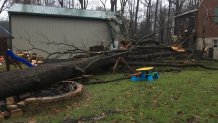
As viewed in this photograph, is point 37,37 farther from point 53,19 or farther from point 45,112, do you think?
point 45,112

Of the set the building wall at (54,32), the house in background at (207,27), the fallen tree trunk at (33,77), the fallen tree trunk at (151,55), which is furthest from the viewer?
the house in background at (207,27)

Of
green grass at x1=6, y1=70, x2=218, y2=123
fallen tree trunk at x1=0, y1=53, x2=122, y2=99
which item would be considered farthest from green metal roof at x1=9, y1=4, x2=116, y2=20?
green grass at x1=6, y1=70, x2=218, y2=123

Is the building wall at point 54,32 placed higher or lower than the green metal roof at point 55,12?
lower

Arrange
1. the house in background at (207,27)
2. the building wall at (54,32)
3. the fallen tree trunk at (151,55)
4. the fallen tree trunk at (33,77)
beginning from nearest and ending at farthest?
the fallen tree trunk at (33,77) < the fallen tree trunk at (151,55) < the building wall at (54,32) < the house in background at (207,27)

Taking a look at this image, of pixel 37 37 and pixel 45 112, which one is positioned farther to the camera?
pixel 37 37

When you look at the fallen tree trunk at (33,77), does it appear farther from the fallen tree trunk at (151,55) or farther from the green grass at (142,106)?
the fallen tree trunk at (151,55)

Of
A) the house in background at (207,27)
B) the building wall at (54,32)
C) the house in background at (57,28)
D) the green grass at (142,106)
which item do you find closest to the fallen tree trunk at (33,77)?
the green grass at (142,106)

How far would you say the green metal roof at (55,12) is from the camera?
23.6 metres

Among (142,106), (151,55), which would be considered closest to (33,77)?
(142,106)

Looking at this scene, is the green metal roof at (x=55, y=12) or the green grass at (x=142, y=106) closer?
the green grass at (x=142, y=106)

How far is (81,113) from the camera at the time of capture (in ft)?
23.2

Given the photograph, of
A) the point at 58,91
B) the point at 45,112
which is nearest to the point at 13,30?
the point at 58,91

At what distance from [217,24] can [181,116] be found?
69.0 ft

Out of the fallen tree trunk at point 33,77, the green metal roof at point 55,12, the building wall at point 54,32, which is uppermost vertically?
the green metal roof at point 55,12
